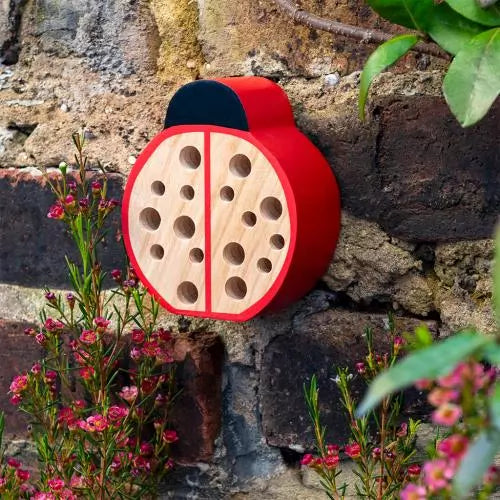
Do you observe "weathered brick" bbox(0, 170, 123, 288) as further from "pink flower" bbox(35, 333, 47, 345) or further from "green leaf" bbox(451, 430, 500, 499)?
"green leaf" bbox(451, 430, 500, 499)

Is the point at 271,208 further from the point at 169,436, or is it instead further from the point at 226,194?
the point at 169,436

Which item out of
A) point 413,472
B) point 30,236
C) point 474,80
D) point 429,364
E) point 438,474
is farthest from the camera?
point 30,236

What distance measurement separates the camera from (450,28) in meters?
1.22

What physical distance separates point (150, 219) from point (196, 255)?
0.10m

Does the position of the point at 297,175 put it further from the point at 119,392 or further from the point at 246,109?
the point at 119,392

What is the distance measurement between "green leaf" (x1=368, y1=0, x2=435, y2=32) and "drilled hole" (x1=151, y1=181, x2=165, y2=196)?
43cm

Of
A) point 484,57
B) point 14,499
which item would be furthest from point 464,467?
point 14,499

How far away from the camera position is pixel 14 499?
1.49 metres

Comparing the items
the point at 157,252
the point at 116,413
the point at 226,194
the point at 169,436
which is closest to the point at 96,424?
the point at 116,413

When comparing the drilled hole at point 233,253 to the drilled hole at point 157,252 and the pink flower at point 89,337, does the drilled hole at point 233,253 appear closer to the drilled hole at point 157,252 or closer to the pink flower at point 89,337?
the drilled hole at point 157,252

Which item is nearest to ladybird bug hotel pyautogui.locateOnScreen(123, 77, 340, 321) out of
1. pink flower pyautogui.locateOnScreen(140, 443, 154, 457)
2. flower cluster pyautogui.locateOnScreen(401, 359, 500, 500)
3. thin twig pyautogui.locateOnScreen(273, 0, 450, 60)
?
thin twig pyautogui.locateOnScreen(273, 0, 450, 60)

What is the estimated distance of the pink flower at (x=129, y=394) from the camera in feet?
4.92

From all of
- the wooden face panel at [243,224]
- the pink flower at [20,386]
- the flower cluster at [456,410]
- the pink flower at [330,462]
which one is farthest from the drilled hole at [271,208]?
the flower cluster at [456,410]

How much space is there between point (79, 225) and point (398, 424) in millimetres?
544
